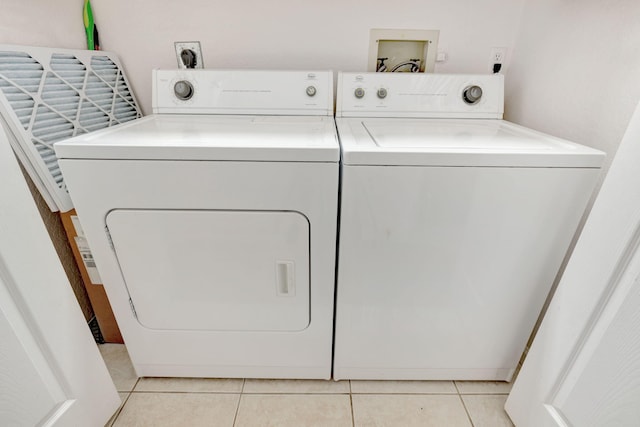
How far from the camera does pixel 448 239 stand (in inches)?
37.0

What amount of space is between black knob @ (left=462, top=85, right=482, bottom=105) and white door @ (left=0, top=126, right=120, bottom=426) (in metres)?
1.54

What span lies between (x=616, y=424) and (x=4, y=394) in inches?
55.2

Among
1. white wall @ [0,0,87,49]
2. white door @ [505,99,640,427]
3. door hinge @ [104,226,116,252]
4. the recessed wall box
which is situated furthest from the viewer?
the recessed wall box

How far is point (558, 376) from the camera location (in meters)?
0.89

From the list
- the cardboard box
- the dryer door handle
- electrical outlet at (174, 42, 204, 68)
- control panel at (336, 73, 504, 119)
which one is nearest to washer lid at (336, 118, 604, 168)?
control panel at (336, 73, 504, 119)

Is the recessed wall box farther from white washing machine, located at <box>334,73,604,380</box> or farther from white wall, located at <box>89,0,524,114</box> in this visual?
white washing machine, located at <box>334,73,604,380</box>

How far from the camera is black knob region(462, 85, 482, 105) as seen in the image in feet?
4.40

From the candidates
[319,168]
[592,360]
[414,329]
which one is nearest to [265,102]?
[319,168]

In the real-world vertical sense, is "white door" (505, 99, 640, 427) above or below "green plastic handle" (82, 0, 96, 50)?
below

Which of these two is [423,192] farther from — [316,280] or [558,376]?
[558,376]

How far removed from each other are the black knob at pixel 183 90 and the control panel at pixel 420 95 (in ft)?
2.12

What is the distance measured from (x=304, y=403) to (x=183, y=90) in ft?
4.49

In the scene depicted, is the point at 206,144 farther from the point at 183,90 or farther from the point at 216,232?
the point at 183,90

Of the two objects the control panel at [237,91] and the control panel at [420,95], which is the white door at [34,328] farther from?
the control panel at [420,95]
